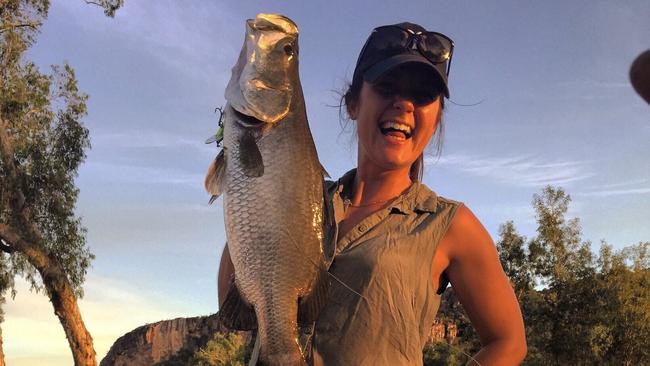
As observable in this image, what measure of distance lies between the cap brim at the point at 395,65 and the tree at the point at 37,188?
17995 millimetres

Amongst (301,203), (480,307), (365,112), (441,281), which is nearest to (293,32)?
(365,112)

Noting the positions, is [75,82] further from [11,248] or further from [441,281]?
[441,281]

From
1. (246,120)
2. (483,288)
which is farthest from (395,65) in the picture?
(483,288)

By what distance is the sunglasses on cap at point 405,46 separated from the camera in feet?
9.91

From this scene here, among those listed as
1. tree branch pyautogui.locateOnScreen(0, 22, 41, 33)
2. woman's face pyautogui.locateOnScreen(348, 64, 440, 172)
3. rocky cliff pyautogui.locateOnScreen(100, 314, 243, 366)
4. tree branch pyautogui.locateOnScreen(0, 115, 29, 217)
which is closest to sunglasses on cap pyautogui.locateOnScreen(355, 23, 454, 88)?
woman's face pyautogui.locateOnScreen(348, 64, 440, 172)

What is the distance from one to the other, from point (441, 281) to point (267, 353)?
2.97ft

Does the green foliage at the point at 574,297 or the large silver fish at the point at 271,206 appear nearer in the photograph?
the large silver fish at the point at 271,206

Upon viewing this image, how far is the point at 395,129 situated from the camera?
115 inches

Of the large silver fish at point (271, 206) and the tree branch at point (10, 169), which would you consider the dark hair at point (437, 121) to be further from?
the tree branch at point (10, 169)

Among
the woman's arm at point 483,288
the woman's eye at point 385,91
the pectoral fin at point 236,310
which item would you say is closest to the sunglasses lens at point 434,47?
the woman's eye at point 385,91

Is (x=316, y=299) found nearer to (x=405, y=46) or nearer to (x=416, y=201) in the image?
(x=416, y=201)

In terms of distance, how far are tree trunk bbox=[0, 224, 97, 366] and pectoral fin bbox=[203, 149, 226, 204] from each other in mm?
18082

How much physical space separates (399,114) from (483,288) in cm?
82

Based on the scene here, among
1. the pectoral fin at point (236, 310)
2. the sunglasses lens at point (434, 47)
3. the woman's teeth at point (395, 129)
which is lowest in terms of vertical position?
the pectoral fin at point (236, 310)
